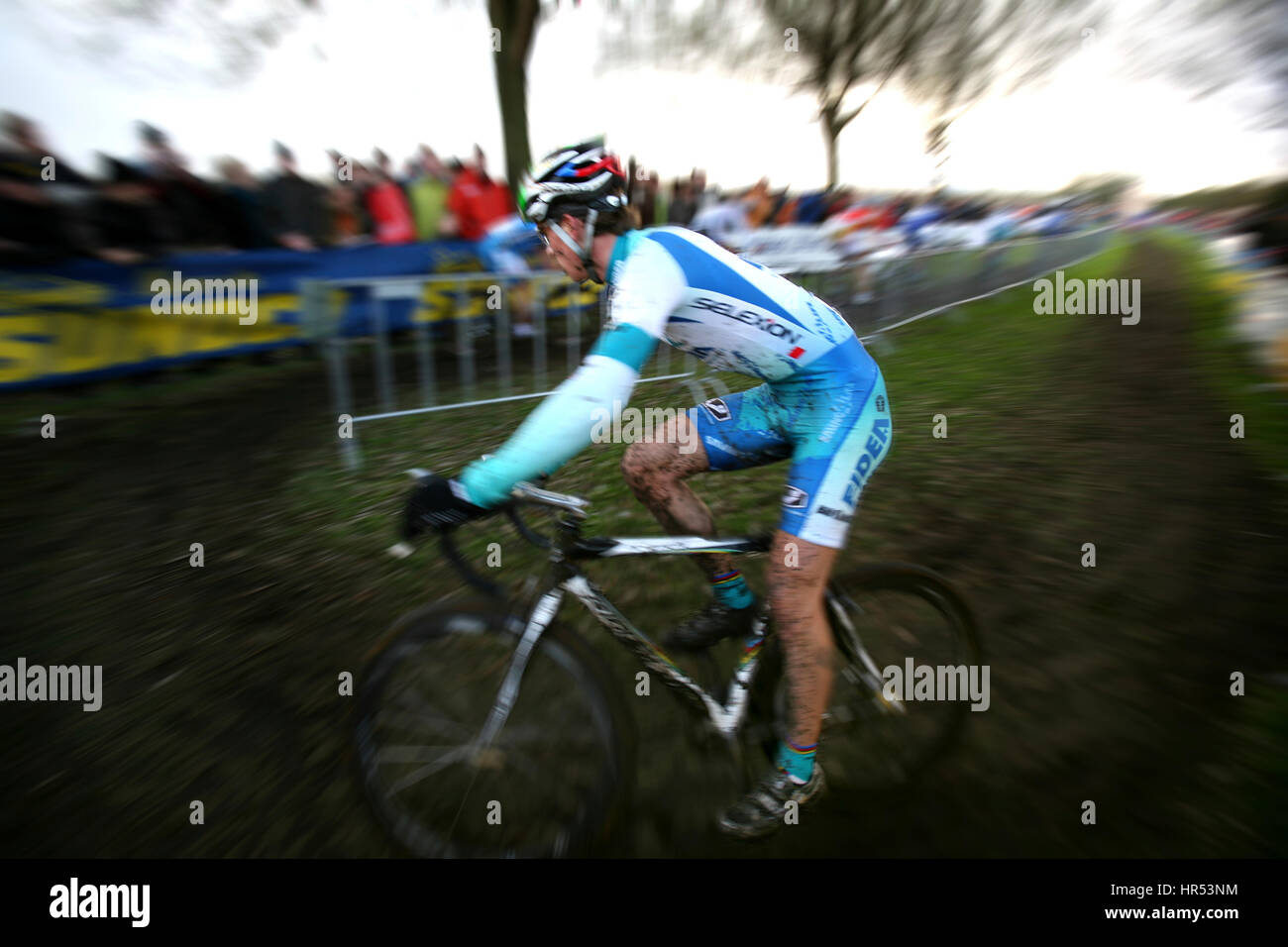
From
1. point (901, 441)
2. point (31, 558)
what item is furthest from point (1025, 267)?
point (31, 558)

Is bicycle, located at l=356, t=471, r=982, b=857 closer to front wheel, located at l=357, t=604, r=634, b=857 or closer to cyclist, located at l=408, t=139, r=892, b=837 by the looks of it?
front wheel, located at l=357, t=604, r=634, b=857

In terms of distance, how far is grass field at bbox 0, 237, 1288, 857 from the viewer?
2.44m

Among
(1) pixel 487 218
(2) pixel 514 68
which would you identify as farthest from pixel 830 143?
(1) pixel 487 218

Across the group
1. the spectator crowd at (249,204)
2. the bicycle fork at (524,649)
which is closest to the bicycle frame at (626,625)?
the bicycle fork at (524,649)

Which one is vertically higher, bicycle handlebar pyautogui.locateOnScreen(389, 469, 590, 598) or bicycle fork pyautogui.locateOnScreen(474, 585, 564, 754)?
bicycle handlebar pyautogui.locateOnScreen(389, 469, 590, 598)

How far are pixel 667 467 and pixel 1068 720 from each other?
1.98 meters

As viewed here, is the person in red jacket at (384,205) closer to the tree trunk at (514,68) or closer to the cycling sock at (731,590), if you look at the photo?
the tree trunk at (514,68)

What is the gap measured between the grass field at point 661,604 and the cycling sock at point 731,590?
0.66m

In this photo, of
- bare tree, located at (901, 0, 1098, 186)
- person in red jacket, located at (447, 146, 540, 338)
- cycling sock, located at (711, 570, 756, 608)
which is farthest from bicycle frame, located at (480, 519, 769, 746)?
bare tree, located at (901, 0, 1098, 186)

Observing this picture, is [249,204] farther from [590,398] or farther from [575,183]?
[590,398]

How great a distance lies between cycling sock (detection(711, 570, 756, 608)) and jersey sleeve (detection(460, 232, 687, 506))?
851 mm
